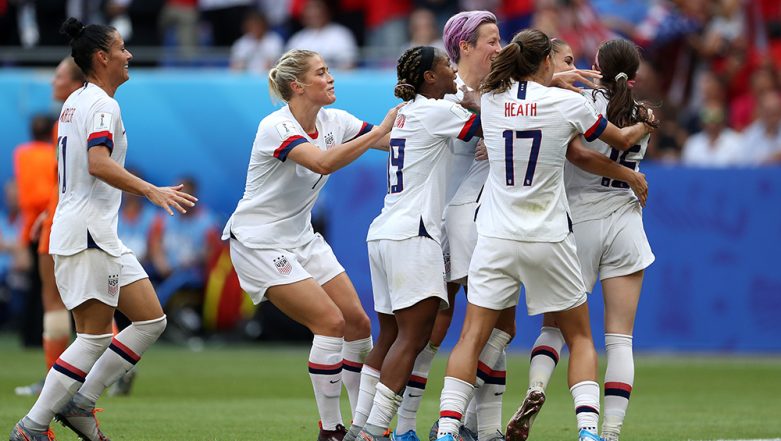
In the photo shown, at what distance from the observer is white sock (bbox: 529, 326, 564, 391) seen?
25.5 ft

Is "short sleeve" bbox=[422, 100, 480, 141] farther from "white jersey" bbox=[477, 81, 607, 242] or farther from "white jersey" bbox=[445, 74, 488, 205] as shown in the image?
"white jersey" bbox=[445, 74, 488, 205]

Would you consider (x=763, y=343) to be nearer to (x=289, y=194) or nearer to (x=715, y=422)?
(x=715, y=422)

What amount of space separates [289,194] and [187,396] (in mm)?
3668

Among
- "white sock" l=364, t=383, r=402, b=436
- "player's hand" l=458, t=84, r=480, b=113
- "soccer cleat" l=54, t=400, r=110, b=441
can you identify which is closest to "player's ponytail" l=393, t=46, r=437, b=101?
"player's hand" l=458, t=84, r=480, b=113

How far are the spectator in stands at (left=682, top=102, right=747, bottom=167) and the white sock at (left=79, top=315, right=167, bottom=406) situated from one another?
29.7 ft

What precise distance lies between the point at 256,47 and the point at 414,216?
35.1ft

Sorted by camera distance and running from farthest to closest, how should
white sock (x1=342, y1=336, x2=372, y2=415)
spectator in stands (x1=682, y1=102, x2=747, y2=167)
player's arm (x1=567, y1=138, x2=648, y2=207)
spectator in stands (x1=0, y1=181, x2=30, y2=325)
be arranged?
spectator in stands (x1=0, y1=181, x2=30, y2=325)
spectator in stands (x1=682, y1=102, x2=747, y2=167)
white sock (x1=342, y1=336, x2=372, y2=415)
player's arm (x1=567, y1=138, x2=648, y2=207)

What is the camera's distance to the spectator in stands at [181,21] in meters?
18.7

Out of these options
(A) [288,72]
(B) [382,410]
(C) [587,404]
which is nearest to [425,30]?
(A) [288,72]

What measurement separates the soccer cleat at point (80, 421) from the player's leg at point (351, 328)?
1539 mm

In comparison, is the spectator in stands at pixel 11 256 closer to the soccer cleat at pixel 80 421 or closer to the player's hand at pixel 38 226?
the player's hand at pixel 38 226

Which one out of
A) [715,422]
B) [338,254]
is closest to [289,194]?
[715,422]

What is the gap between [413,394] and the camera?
798 cm

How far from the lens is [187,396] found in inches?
440
